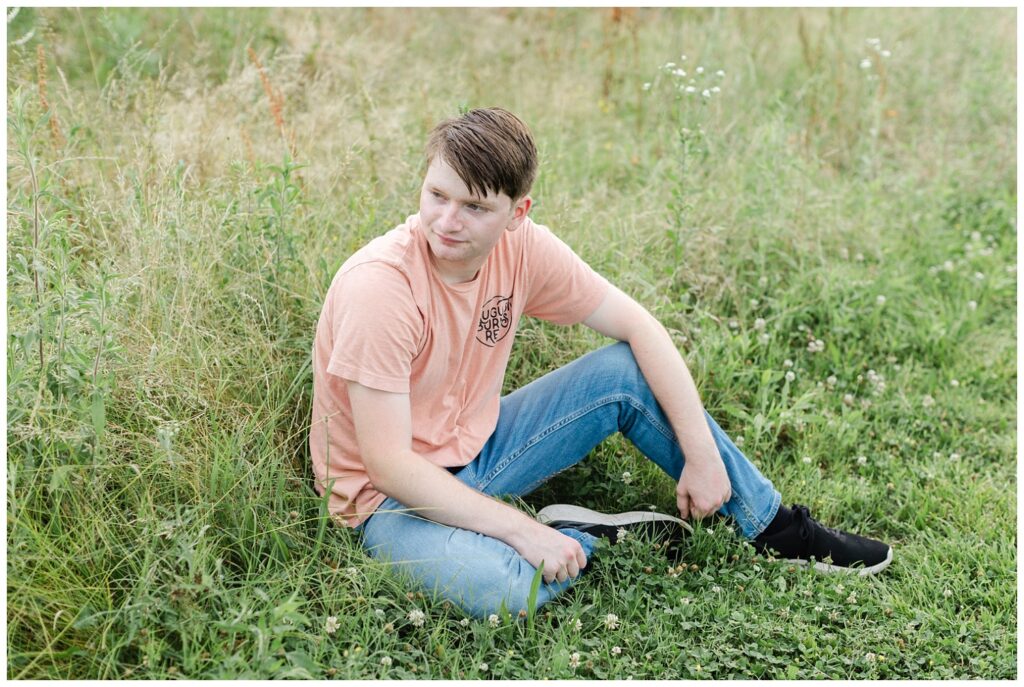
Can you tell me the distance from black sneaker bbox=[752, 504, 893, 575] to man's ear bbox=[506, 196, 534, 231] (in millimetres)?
1248

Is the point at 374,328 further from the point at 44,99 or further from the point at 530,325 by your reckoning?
the point at 44,99

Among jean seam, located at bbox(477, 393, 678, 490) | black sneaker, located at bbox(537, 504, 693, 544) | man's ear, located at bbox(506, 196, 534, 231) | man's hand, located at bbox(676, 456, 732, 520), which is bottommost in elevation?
black sneaker, located at bbox(537, 504, 693, 544)

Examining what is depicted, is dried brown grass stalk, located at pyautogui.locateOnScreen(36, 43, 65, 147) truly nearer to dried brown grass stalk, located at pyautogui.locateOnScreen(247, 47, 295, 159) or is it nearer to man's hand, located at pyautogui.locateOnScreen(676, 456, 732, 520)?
dried brown grass stalk, located at pyautogui.locateOnScreen(247, 47, 295, 159)

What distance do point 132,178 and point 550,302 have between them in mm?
1497

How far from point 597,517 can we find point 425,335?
81 cm

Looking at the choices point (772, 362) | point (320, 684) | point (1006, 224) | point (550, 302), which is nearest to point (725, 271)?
point (772, 362)

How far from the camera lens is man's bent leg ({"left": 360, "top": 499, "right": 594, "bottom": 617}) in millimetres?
2588

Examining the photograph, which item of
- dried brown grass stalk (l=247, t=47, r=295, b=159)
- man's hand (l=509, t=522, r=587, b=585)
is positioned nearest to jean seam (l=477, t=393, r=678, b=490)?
man's hand (l=509, t=522, r=587, b=585)

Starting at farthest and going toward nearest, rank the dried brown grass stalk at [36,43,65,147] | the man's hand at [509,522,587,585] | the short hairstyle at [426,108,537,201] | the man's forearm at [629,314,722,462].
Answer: the dried brown grass stalk at [36,43,65,147], the man's forearm at [629,314,722,462], the man's hand at [509,522,587,585], the short hairstyle at [426,108,537,201]

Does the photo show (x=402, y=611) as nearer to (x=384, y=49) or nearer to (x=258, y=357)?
(x=258, y=357)

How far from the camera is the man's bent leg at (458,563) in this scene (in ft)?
8.49

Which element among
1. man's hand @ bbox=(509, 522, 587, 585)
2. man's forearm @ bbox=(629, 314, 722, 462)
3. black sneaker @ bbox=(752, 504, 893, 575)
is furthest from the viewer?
black sneaker @ bbox=(752, 504, 893, 575)

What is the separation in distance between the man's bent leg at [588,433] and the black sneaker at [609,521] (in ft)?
0.38

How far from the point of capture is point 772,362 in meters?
3.97
